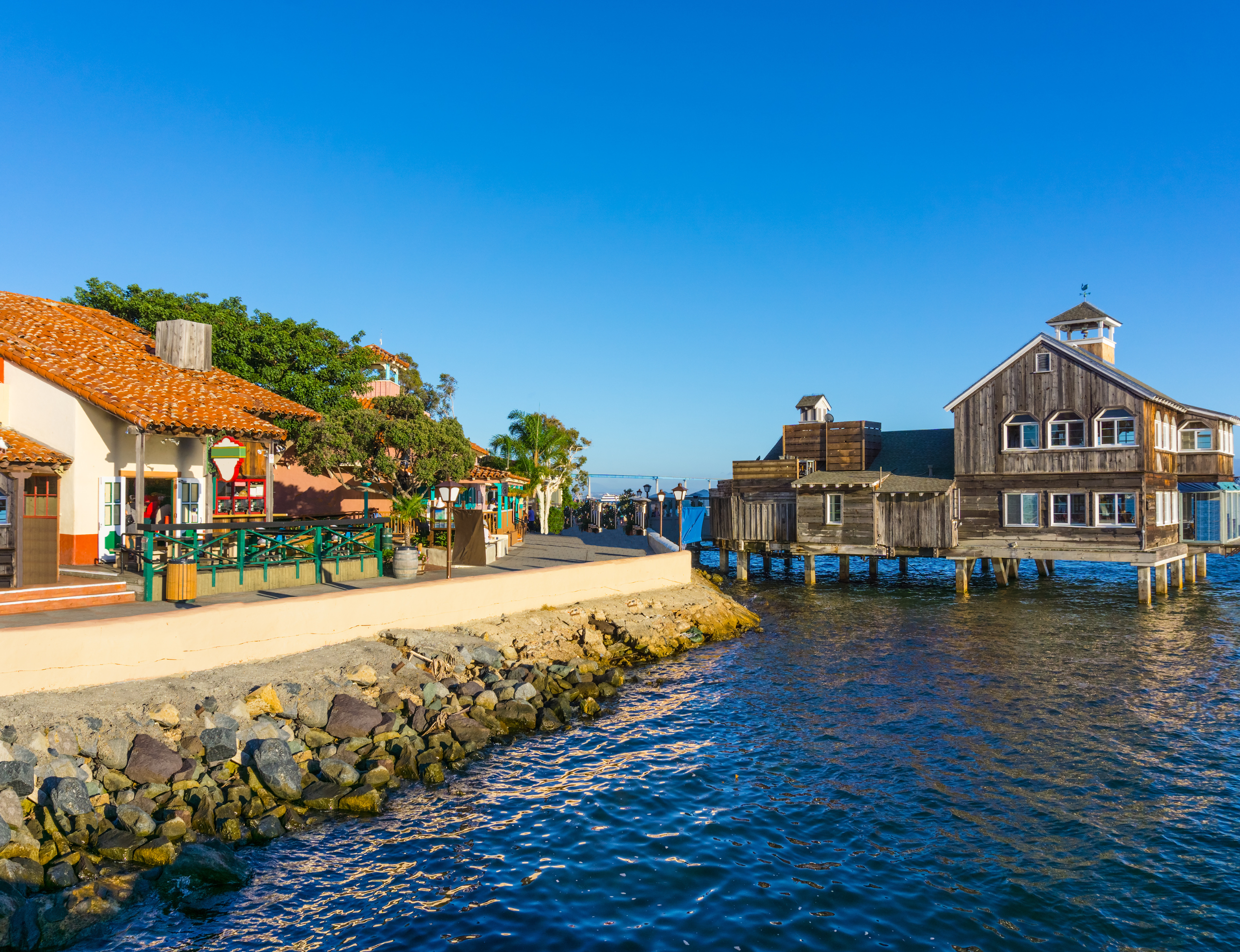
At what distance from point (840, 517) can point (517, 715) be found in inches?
1000

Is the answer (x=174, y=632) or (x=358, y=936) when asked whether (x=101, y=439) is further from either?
(x=358, y=936)

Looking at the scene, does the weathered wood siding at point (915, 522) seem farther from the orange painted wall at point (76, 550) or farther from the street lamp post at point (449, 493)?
the orange painted wall at point (76, 550)

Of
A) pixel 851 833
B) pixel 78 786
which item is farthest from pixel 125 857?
pixel 851 833

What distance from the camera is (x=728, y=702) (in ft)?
64.5

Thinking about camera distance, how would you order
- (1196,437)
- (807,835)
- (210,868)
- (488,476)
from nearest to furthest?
(210,868) → (807,835) → (488,476) → (1196,437)

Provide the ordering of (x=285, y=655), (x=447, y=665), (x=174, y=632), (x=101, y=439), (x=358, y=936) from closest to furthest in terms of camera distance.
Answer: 1. (x=358, y=936)
2. (x=174, y=632)
3. (x=285, y=655)
4. (x=447, y=665)
5. (x=101, y=439)

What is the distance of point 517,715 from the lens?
56.5 feet

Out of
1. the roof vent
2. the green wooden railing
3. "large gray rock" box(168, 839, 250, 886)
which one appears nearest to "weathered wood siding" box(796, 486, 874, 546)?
the green wooden railing

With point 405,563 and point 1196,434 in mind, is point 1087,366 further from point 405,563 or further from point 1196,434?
point 405,563

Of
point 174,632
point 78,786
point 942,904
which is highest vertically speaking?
point 174,632

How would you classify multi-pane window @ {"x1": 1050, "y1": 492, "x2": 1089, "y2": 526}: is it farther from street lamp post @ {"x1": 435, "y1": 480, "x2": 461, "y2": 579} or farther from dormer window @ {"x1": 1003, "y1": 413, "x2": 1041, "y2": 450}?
street lamp post @ {"x1": 435, "y1": 480, "x2": 461, "y2": 579}

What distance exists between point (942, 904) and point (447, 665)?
12105mm

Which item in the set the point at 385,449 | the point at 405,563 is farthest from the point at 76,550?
the point at 385,449

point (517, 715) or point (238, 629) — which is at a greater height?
point (238, 629)
